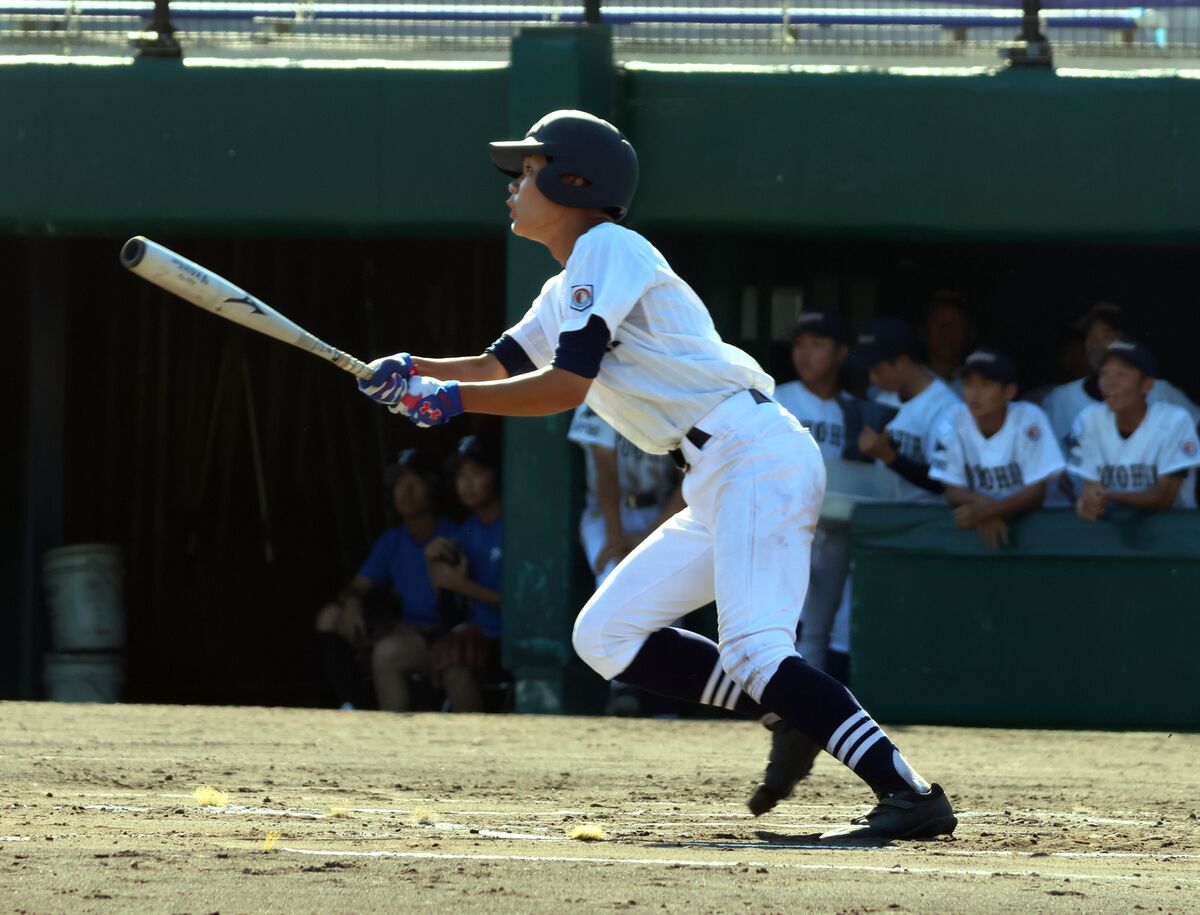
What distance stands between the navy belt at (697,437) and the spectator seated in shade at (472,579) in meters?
4.20

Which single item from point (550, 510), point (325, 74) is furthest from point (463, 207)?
point (550, 510)

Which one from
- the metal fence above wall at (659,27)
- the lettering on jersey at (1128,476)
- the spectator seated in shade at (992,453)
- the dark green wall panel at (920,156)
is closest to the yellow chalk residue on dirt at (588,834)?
the spectator seated in shade at (992,453)

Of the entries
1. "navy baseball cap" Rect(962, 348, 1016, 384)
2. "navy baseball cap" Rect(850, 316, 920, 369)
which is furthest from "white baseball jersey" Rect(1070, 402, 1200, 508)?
"navy baseball cap" Rect(850, 316, 920, 369)

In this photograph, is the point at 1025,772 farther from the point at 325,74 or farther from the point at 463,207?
the point at 325,74

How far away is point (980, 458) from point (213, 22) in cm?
450

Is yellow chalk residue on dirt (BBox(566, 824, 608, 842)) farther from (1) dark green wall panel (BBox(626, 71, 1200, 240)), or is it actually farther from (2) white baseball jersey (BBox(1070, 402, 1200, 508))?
(1) dark green wall panel (BBox(626, 71, 1200, 240))

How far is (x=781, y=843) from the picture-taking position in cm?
469

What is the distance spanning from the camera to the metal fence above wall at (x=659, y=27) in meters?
9.14

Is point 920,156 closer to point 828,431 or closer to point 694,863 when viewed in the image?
point 828,431

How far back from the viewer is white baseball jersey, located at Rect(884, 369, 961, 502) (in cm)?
844

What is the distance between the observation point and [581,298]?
4605mm

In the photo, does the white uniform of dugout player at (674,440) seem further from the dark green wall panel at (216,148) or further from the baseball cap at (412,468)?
the baseball cap at (412,468)

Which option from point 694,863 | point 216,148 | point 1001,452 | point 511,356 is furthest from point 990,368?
point 694,863

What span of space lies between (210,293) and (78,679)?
17.5 feet
